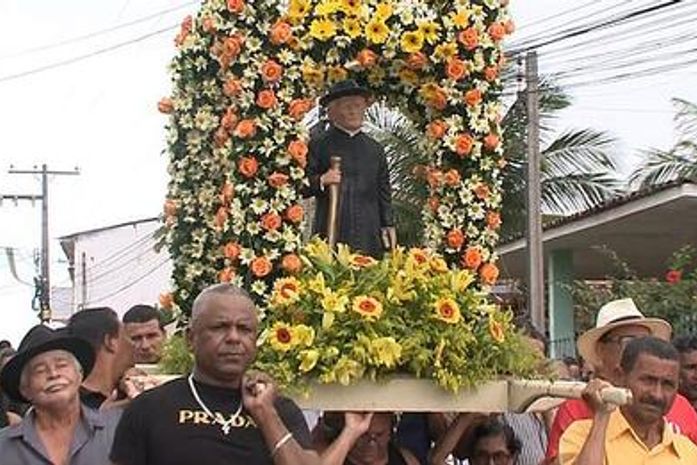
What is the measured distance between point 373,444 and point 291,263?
50.7 inches

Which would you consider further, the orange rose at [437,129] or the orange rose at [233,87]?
the orange rose at [437,129]

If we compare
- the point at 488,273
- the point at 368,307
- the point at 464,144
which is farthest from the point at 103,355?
the point at 464,144

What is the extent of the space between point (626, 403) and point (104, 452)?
185 centimetres

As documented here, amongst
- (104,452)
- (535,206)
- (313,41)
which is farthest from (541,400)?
(535,206)

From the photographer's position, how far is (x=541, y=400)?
5254 mm

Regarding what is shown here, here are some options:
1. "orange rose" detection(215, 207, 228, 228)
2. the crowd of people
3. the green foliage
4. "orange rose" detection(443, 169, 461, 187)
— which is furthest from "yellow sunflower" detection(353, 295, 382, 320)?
the green foliage

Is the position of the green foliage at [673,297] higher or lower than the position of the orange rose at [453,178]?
lower

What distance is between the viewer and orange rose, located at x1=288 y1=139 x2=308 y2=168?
671 centimetres

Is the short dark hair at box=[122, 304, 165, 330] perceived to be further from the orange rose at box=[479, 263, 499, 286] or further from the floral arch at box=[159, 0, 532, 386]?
the orange rose at box=[479, 263, 499, 286]

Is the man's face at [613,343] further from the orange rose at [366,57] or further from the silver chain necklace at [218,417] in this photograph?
the orange rose at [366,57]

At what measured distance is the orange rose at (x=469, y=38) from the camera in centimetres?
697

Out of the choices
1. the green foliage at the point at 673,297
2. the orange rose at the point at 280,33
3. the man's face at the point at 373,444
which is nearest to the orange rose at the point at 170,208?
the orange rose at the point at 280,33

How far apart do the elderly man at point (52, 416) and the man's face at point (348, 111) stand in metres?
2.35

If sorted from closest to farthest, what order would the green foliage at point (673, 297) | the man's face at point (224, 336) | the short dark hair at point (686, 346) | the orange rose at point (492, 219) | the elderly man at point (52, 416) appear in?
the man's face at point (224, 336), the elderly man at point (52, 416), the short dark hair at point (686, 346), the orange rose at point (492, 219), the green foliage at point (673, 297)
